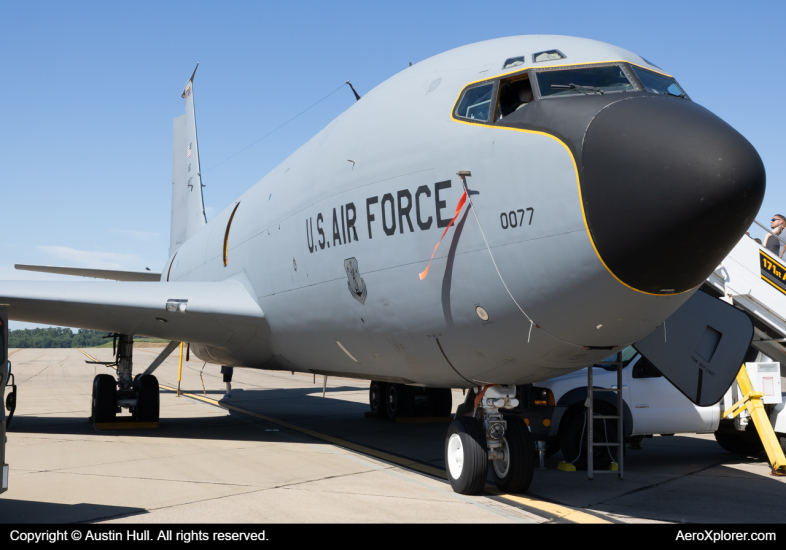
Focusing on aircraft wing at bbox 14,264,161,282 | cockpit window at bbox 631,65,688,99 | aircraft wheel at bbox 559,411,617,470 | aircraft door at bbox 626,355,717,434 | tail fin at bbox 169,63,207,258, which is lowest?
aircraft wheel at bbox 559,411,617,470

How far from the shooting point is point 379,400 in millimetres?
15133

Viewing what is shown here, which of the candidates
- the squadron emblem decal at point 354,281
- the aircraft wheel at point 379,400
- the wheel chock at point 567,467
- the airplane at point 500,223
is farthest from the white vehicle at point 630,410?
the aircraft wheel at point 379,400

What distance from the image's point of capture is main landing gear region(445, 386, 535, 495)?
6.75 metres

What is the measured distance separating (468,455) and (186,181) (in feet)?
53.2

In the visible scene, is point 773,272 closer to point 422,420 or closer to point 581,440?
point 581,440

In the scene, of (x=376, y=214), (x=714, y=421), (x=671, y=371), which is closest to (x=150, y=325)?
(x=376, y=214)

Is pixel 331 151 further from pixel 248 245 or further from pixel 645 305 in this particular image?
pixel 645 305

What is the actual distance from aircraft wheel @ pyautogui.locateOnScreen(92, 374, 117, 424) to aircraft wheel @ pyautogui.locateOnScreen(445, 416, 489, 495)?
852cm

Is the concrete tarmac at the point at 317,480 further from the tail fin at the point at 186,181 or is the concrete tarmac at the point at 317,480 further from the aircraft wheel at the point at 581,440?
the tail fin at the point at 186,181

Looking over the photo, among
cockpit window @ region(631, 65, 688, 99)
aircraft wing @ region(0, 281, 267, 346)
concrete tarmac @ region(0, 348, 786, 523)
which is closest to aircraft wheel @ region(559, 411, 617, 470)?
concrete tarmac @ region(0, 348, 786, 523)

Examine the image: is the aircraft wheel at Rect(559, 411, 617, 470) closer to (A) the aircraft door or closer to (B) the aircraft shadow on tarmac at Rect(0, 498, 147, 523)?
(A) the aircraft door

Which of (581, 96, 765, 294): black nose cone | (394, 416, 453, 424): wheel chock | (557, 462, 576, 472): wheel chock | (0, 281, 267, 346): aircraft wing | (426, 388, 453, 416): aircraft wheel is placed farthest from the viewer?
(426, 388, 453, 416): aircraft wheel

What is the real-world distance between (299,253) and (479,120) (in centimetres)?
363

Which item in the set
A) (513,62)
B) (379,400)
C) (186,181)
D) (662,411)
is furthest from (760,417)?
(186,181)
